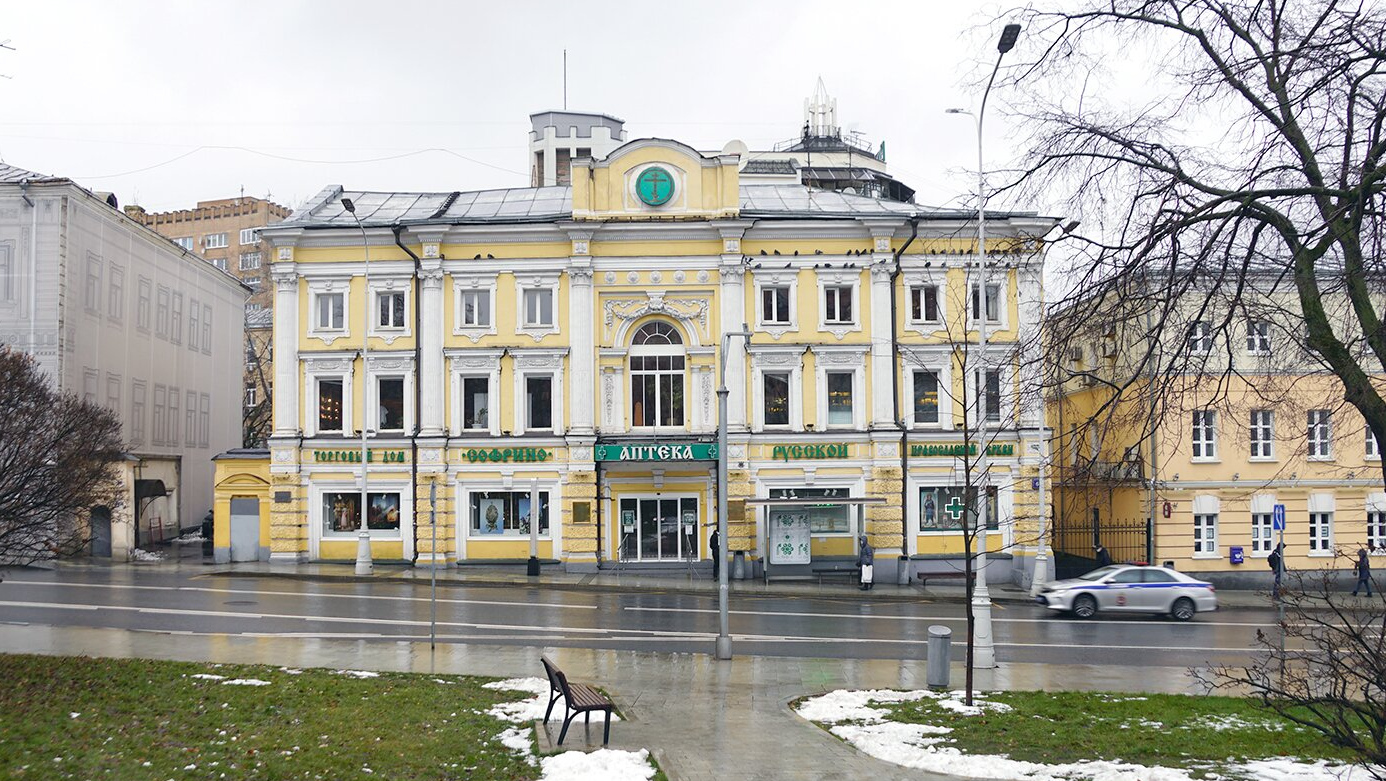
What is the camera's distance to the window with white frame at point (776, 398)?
3619cm

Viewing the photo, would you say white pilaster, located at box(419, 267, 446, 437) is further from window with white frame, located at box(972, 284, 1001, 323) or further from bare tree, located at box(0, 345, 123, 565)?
window with white frame, located at box(972, 284, 1001, 323)

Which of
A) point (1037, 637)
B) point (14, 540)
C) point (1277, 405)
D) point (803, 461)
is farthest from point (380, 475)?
point (1277, 405)

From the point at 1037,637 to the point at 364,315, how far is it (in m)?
24.0

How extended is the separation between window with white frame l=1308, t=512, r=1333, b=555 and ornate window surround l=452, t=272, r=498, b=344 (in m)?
26.0

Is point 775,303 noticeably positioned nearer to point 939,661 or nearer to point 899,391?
point 899,391

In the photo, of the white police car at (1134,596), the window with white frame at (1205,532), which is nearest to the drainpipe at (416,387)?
the white police car at (1134,596)

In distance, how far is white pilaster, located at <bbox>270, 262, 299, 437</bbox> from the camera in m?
36.2

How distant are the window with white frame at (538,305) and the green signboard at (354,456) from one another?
6293 mm

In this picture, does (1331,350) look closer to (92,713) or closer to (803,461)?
(92,713)

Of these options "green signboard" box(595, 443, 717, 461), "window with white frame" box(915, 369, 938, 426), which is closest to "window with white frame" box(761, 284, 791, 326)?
"window with white frame" box(915, 369, 938, 426)

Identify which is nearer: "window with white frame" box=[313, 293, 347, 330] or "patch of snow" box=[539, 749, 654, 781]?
"patch of snow" box=[539, 749, 654, 781]

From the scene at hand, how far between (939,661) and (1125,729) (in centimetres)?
359

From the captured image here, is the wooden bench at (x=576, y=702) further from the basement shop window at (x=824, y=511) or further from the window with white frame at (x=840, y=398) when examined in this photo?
the window with white frame at (x=840, y=398)

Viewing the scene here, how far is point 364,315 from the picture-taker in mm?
36438
